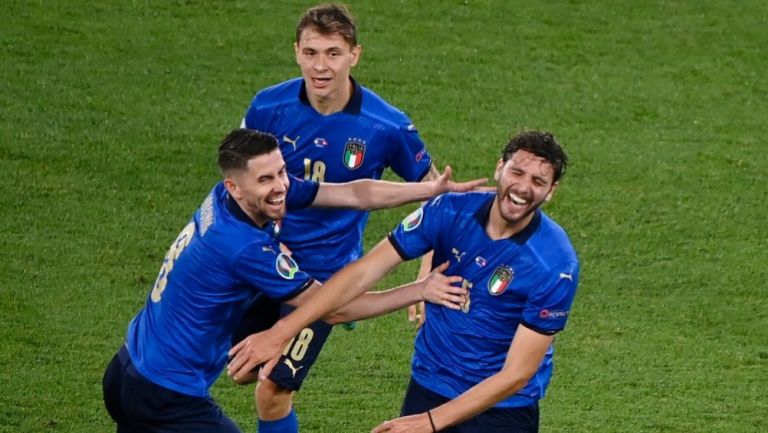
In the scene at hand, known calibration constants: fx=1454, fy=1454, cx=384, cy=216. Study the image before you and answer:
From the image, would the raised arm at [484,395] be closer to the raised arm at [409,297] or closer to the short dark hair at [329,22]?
the raised arm at [409,297]

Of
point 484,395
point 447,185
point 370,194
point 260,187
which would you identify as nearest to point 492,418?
point 484,395

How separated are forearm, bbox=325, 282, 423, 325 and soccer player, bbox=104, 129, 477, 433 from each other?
59 mm

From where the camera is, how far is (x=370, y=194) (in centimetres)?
649

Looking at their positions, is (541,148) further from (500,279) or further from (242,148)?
A: (242,148)

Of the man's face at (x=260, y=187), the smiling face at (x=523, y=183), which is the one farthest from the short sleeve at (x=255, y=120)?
the smiling face at (x=523, y=183)

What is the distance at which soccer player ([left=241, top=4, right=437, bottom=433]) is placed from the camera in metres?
6.68

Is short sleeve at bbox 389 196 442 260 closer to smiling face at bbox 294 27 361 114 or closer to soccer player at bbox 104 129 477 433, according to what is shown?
soccer player at bbox 104 129 477 433

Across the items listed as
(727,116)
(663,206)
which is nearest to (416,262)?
(663,206)

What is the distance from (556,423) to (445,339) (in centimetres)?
210

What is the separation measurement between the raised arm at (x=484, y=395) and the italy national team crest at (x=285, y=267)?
69 cm

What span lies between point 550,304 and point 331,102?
5.68 feet

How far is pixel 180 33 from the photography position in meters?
12.7

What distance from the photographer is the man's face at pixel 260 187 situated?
18.5 ft

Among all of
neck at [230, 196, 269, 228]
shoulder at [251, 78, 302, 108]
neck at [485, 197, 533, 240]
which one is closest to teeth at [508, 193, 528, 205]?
neck at [485, 197, 533, 240]
